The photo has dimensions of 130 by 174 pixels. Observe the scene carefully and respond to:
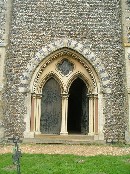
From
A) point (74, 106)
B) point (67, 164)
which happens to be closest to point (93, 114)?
point (74, 106)

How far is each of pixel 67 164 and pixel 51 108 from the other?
18.3 ft

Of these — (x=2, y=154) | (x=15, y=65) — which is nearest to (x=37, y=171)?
(x=2, y=154)

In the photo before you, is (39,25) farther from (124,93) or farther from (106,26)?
(124,93)

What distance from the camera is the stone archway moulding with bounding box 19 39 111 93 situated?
13.2 metres

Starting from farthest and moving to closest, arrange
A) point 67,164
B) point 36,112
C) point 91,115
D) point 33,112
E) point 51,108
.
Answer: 1. point 51,108
2. point 91,115
3. point 36,112
4. point 33,112
5. point 67,164

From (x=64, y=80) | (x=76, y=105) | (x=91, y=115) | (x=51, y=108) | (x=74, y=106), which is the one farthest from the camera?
(x=74, y=106)

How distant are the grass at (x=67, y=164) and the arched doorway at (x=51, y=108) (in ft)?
13.5

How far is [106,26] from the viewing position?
45.2 ft

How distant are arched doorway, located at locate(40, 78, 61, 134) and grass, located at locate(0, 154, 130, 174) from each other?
162 inches

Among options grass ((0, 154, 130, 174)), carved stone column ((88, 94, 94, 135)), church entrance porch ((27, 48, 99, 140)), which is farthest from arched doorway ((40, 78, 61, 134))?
grass ((0, 154, 130, 174))

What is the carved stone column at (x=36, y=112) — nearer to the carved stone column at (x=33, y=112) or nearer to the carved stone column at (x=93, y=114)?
the carved stone column at (x=33, y=112)

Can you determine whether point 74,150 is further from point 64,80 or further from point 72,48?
point 72,48

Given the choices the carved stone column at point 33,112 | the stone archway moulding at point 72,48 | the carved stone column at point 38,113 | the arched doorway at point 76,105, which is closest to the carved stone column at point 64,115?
the carved stone column at point 38,113

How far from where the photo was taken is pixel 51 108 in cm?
1387
